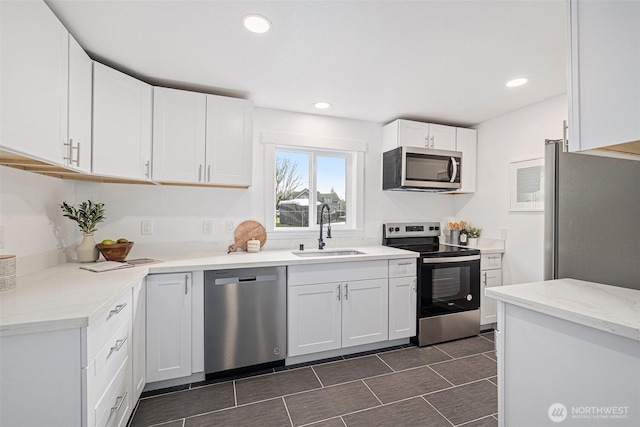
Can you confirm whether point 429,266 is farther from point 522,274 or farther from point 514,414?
point 514,414

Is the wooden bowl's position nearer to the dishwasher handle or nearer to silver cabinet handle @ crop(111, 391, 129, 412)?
the dishwasher handle

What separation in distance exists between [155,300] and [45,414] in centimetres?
97

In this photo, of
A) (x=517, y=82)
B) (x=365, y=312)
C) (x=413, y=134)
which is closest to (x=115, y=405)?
(x=365, y=312)

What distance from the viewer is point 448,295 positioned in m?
2.90

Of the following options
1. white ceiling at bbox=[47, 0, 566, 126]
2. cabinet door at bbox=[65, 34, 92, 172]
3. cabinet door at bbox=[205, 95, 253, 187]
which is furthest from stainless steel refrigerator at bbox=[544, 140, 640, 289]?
cabinet door at bbox=[65, 34, 92, 172]

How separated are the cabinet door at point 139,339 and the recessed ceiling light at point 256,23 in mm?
1632

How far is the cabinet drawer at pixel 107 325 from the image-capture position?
1146 mm

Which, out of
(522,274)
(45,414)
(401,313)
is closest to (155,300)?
(45,414)

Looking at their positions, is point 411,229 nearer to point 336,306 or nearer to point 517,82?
point 336,306

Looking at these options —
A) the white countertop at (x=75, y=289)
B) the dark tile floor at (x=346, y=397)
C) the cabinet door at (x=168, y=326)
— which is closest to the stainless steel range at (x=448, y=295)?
the dark tile floor at (x=346, y=397)

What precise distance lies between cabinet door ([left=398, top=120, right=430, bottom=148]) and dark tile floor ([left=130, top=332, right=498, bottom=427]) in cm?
207

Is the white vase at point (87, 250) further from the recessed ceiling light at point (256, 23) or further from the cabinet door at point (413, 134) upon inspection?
the cabinet door at point (413, 134)

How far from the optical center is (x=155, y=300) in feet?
6.63

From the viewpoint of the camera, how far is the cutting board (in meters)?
2.81
